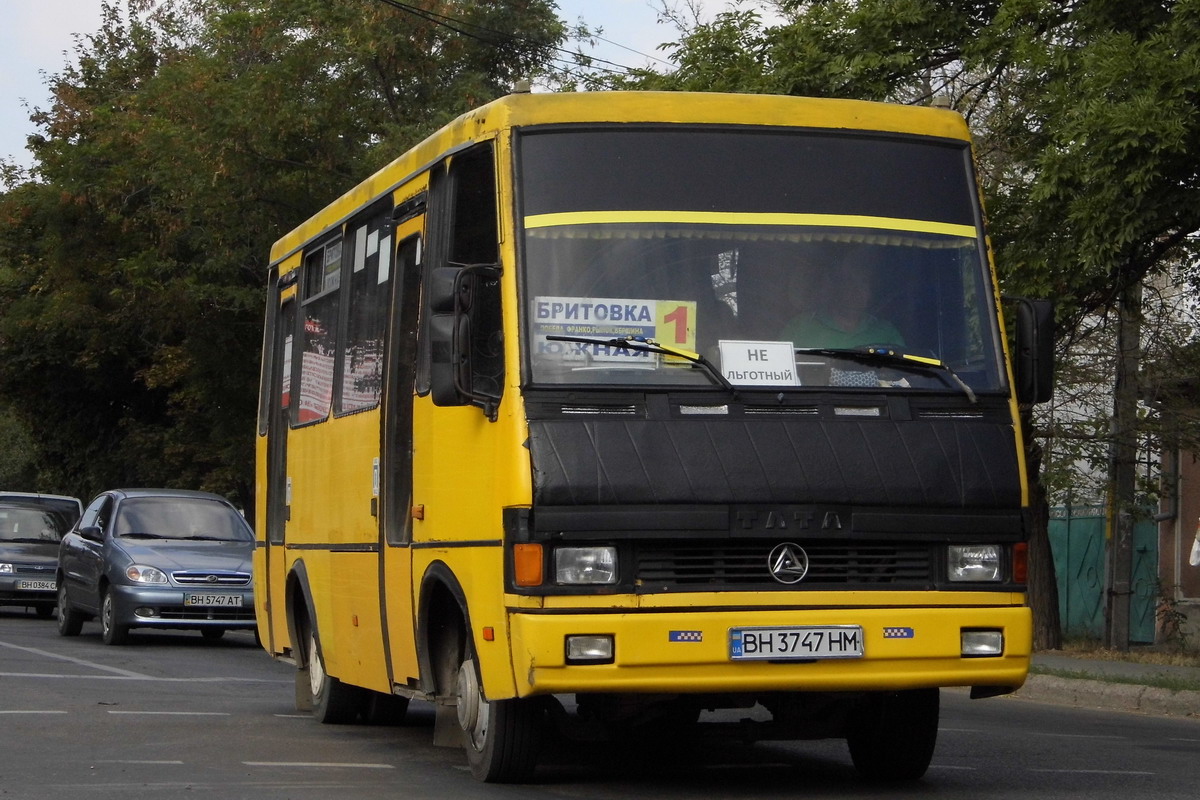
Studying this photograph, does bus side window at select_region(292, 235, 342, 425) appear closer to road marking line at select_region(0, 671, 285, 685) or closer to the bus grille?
road marking line at select_region(0, 671, 285, 685)

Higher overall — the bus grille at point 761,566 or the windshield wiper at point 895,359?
the windshield wiper at point 895,359

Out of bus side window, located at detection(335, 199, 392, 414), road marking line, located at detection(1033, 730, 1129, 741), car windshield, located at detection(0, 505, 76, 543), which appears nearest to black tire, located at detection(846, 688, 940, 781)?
bus side window, located at detection(335, 199, 392, 414)

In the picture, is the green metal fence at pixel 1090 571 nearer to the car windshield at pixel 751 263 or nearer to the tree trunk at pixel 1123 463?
the tree trunk at pixel 1123 463

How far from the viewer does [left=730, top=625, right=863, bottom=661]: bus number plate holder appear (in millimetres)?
7641

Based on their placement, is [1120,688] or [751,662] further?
[1120,688]

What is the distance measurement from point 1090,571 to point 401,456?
1959cm

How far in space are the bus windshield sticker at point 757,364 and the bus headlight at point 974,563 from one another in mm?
952

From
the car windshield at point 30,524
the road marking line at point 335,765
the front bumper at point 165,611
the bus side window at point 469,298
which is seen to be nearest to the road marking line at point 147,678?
the front bumper at point 165,611

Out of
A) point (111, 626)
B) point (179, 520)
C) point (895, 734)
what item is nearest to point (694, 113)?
point (895, 734)

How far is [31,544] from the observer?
26.0 metres

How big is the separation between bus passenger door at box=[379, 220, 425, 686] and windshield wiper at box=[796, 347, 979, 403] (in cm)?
219

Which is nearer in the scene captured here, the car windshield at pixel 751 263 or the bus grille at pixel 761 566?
the bus grille at pixel 761 566

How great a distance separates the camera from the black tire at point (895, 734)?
8.80 m

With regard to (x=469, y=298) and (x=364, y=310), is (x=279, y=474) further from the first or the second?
(x=469, y=298)
